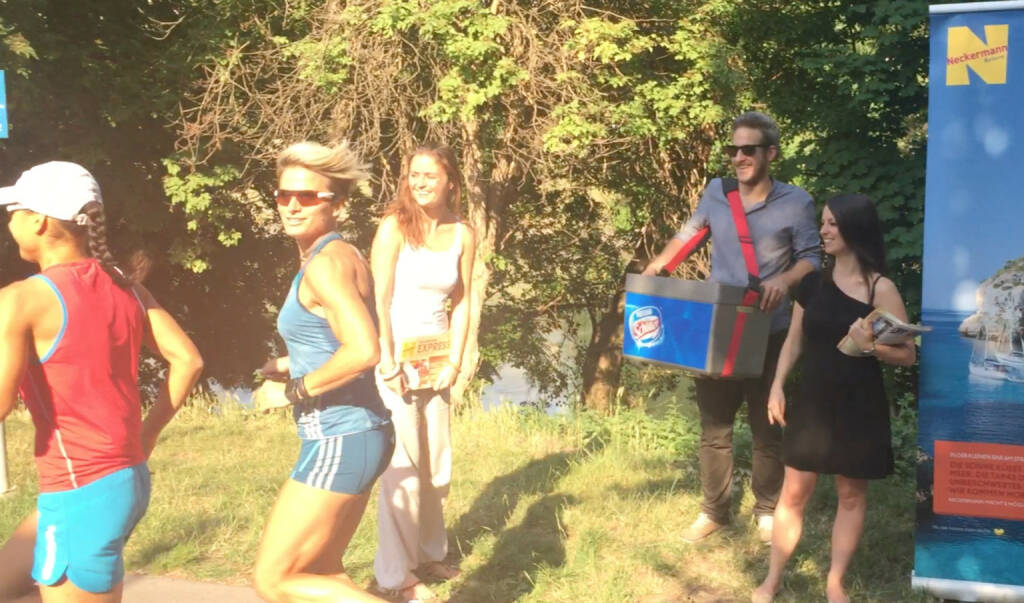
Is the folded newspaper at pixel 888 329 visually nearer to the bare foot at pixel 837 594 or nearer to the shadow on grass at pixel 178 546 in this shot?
the bare foot at pixel 837 594

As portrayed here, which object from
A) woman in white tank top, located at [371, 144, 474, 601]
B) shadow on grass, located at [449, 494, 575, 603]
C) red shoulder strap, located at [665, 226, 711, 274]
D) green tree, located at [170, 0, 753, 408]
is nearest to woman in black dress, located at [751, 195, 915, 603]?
red shoulder strap, located at [665, 226, 711, 274]

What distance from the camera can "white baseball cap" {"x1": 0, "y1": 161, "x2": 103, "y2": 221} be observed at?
326 cm

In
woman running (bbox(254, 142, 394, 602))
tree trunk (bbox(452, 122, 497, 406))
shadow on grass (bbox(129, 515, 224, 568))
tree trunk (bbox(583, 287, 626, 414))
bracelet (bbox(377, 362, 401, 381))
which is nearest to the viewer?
woman running (bbox(254, 142, 394, 602))

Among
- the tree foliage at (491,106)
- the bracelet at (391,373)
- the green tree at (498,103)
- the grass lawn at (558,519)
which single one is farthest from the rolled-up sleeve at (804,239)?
the green tree at (498,103)

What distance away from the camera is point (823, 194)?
13.1m

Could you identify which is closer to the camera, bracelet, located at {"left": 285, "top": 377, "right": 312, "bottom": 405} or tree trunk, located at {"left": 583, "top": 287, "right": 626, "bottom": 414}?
bracelet, located at {"left": 285, "top": 377, "right": 312, "bottom": 405}

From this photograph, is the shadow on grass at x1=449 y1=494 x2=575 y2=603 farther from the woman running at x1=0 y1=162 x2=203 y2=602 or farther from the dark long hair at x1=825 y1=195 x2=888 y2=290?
the woman running at x1=0 y1=162 x2=203 y2=602

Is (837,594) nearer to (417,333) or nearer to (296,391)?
(417,333)

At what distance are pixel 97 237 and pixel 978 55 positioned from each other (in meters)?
3.31

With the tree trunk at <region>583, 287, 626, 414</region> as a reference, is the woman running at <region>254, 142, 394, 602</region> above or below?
above

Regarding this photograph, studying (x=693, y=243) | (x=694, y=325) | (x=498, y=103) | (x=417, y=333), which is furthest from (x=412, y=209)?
(x=498, y=103)

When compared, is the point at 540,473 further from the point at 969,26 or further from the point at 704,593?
the point at 969,26

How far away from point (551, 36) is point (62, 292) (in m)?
11.6

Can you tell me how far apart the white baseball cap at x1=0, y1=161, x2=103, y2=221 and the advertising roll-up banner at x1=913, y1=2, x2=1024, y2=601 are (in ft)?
10.4
